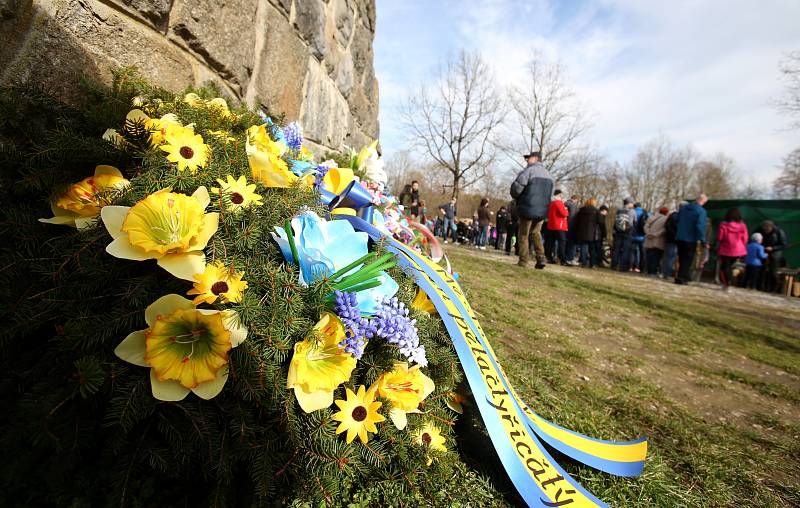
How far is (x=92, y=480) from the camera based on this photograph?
92 centimetres

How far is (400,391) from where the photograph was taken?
3.80ft

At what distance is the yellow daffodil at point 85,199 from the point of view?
100cm

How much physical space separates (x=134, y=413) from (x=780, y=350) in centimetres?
562

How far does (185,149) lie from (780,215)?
18.2 metres

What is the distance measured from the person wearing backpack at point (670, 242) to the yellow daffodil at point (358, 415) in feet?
35.8

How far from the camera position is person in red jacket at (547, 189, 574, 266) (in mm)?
8915

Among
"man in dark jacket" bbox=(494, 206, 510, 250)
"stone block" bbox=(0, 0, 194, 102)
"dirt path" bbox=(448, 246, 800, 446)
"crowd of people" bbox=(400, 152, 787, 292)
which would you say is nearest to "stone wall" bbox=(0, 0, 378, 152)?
"stone block" bbox=(0, 0, 194, 102)

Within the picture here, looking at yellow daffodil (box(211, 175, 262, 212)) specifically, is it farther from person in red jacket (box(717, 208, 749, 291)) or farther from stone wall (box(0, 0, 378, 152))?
person in red jacket (box(717, 208, 749, 291))

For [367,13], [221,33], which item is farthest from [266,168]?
[367,13]

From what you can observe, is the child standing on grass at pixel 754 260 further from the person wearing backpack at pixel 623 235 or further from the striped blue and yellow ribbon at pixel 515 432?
the striped blue and yellow ribbon at pixel 515 432

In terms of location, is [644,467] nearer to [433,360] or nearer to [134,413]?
[433,360]

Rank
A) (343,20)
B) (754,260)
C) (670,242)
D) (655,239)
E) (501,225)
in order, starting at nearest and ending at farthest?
(343,20), (670,242), (655,239), (754,260), (501,225)

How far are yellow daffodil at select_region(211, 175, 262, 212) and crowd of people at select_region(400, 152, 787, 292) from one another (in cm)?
650

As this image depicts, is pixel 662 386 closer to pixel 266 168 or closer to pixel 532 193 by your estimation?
pixel 266 168
